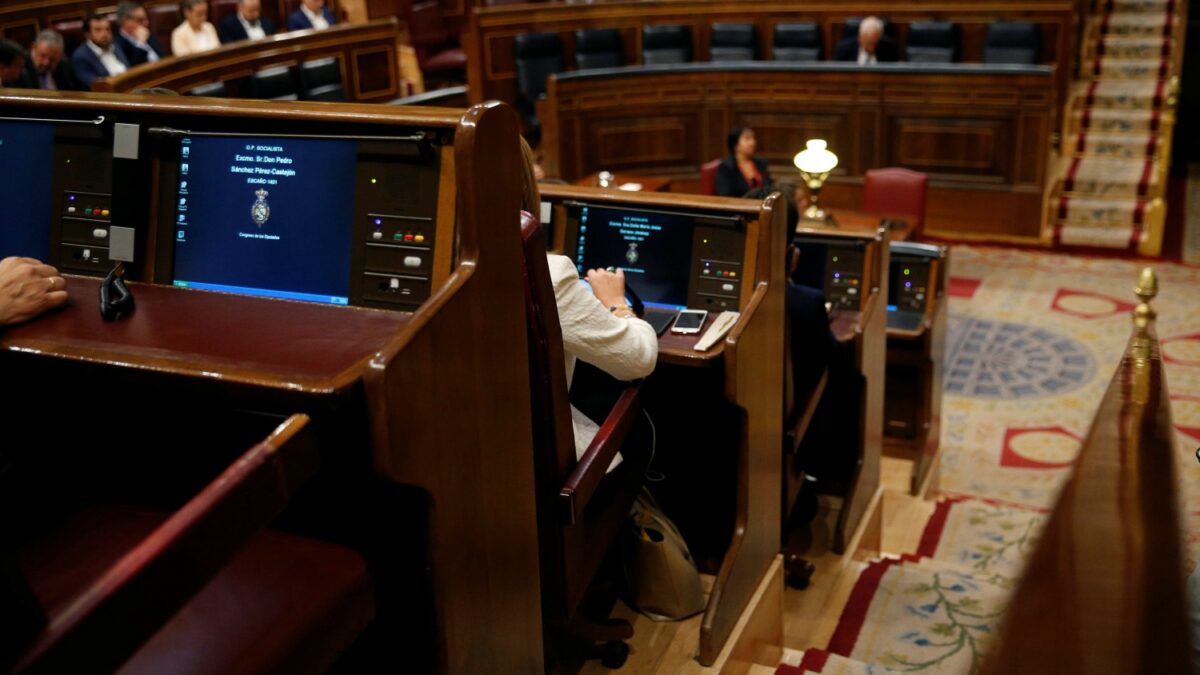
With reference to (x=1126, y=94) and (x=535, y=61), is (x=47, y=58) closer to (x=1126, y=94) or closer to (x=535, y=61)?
(x=535, y=61)

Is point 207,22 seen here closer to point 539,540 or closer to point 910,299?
point 910,299

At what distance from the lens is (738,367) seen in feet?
7.76

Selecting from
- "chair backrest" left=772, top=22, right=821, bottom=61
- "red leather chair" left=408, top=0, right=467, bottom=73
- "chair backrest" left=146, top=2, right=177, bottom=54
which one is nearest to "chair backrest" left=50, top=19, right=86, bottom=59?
"chair backrest" left=146, top=2, right=177, bottom=54

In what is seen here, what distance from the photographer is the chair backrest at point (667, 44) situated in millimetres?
8117

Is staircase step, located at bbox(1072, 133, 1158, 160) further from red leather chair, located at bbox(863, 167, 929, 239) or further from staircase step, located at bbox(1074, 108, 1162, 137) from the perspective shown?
red leather chair, located at bbox(863, 167, 929, 239)

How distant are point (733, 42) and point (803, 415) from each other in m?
5.53

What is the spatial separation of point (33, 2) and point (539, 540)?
6.32m

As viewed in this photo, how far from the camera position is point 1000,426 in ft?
17.3

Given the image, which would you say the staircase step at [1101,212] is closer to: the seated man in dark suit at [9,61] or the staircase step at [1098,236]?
the staircase step at [1098,236]

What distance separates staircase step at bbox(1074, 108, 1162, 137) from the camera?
7770 mm

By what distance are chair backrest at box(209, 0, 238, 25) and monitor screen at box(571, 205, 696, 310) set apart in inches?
243

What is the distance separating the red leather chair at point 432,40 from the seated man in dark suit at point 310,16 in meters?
0.86

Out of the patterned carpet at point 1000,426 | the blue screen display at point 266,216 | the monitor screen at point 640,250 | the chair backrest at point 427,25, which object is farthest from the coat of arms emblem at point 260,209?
the chair backrest at point 427,25

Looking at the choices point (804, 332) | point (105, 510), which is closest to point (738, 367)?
point (804, 332)
